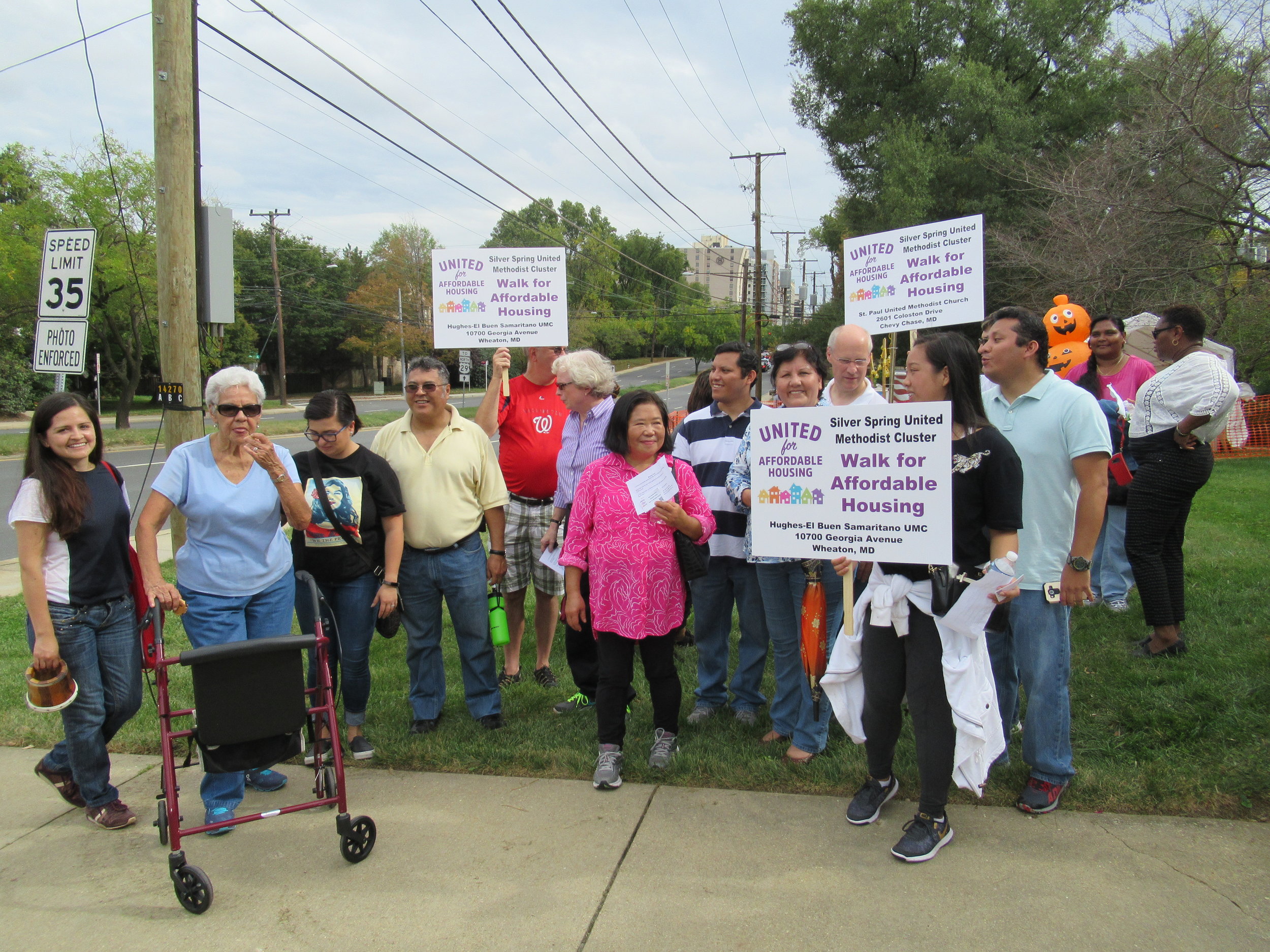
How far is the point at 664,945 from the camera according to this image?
2.81 meters

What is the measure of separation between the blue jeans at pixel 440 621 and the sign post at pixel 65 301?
4.72 metres

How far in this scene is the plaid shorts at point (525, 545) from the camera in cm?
541

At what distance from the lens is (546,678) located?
17.9 feet

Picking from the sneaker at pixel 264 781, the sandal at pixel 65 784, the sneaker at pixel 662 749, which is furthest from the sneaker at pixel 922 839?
the sandal at pixel 65 784

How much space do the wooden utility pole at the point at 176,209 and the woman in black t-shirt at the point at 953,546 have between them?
4.88 meters

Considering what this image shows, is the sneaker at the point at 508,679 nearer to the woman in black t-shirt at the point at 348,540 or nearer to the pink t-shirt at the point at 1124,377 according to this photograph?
the woman in black t-shirt at the point at 348,540

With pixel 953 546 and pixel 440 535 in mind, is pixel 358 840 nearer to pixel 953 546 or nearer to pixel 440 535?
pixel 440 535

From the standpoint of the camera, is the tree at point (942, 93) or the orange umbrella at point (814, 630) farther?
the tree at point (942, 93)

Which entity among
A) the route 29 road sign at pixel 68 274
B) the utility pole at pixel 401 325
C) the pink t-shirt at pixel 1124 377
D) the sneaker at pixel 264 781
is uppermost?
the utility pole at pixel 401 325

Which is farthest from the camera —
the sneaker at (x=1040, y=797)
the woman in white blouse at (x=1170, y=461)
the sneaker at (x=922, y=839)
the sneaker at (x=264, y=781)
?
the woman in white blouse at (x=1170, y=461)

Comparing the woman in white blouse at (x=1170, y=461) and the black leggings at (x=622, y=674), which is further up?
the woman in white blouse at (x=1170, y=461)

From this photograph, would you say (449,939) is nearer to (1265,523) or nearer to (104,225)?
(1265,523)

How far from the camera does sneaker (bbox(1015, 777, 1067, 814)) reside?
3.51 meters

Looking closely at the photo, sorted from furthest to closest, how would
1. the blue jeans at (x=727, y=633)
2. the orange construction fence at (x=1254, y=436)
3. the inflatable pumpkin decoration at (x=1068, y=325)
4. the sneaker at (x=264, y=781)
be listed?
the orange construction fence at (x=1254, y=436) → the inflatable pumpkin decoration at (x=1068, y=325) → the blue jeans at (x=727, y=633) → the sneaker at (x=264, y=781)
